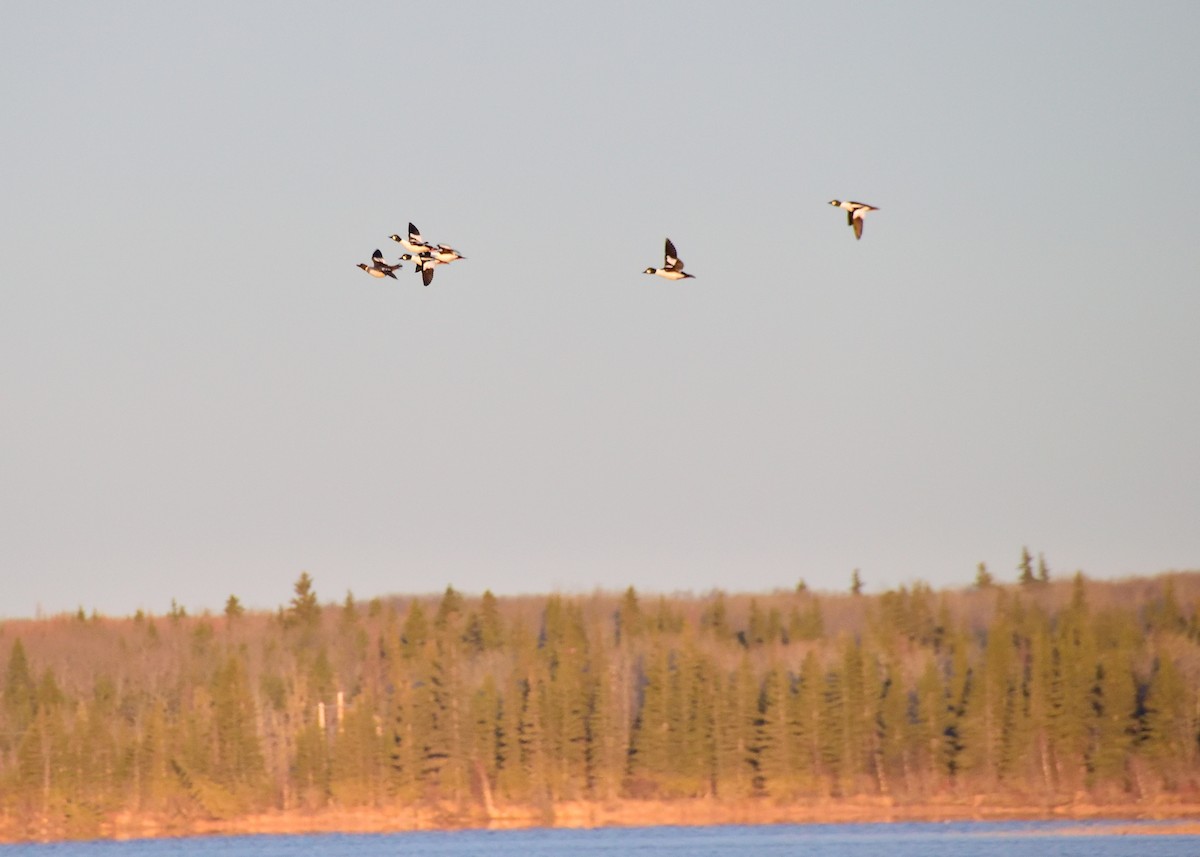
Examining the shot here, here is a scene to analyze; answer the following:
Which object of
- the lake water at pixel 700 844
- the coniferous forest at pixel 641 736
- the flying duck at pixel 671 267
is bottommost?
the lake water at pixel 700 844

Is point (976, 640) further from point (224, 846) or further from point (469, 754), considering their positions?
point (224, 846)

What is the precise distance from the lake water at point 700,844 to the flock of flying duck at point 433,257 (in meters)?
35.3

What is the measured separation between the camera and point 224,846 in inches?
3905

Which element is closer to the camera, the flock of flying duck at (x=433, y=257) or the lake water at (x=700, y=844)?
the flock of flying duck at (x=433, y=257)

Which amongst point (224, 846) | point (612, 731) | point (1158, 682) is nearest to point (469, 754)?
point (612, 731)

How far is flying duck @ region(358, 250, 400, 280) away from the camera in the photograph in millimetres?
56281

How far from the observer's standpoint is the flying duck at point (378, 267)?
185 ft

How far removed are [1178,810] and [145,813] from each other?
48498 millimetres

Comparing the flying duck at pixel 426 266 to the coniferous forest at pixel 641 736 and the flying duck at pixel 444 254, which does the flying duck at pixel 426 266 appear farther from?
the coniferous forest at pixel 641 736

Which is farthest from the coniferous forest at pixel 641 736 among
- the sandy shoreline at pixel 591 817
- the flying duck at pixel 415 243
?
the flying duck at pixel 415 243

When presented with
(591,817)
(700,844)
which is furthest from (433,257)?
(591,817)

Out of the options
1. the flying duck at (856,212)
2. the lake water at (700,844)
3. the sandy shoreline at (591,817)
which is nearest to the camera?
the flying duck at (856,212)

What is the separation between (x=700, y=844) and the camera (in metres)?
91.7

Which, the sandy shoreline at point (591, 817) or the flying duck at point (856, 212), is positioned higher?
the flying duck at point (856, 212)
